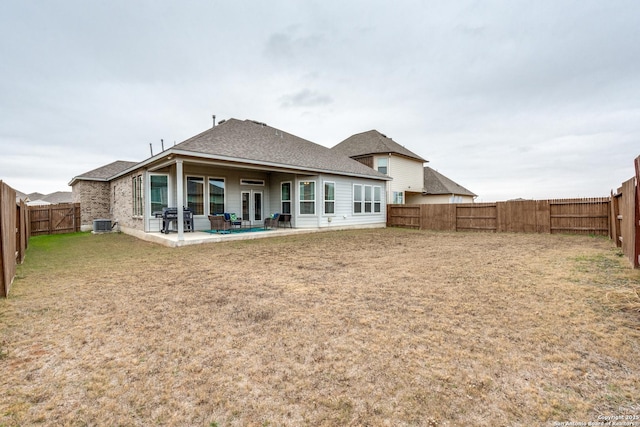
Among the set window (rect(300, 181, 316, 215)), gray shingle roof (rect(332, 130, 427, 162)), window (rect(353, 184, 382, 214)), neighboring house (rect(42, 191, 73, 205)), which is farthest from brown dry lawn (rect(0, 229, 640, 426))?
neighboring house (rect(42, 191, 73, 205))

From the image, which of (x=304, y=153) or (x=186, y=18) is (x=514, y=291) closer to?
(x=304, y=153)

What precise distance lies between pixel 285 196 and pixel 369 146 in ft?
37.5

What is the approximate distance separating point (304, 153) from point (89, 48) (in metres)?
9.76

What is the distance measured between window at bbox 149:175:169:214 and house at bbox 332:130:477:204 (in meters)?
15.2

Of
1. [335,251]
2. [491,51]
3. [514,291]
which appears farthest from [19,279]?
[491,51]

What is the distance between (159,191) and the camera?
1170cm

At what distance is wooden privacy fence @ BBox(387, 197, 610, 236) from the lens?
1139cm

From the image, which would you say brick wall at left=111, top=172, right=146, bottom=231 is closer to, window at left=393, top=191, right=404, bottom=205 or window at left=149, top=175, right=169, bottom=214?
window at left=149, top=175, right=169, bottom=214

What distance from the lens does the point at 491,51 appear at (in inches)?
448

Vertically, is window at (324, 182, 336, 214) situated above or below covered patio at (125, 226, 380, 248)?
above

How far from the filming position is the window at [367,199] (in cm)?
1588

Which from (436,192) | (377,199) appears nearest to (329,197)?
(377,199)

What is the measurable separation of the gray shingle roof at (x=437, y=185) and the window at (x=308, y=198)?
15430 mm

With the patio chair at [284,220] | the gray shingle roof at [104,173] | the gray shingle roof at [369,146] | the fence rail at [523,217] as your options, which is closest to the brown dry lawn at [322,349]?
the fence rail at [523,217]
